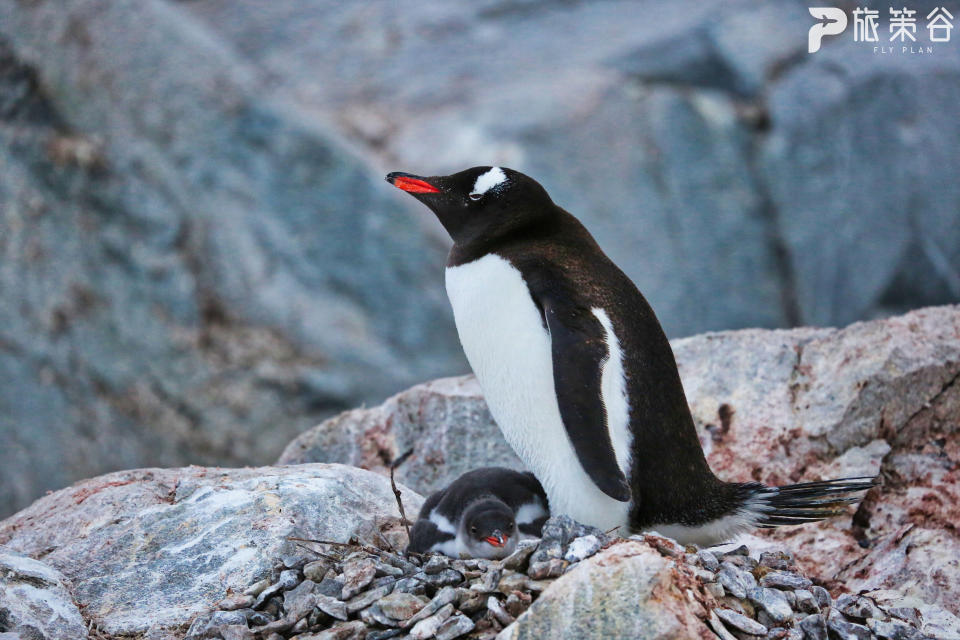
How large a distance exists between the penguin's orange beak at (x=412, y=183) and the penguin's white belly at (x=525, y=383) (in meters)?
0.27

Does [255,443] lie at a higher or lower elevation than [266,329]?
lower

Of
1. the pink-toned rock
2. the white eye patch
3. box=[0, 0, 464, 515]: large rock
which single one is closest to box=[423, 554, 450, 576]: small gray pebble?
the white eye patch

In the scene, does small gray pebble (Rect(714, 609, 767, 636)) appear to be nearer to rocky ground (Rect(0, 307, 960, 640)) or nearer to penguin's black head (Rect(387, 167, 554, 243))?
rocky ground (Rect(0, 307, 960, 640))

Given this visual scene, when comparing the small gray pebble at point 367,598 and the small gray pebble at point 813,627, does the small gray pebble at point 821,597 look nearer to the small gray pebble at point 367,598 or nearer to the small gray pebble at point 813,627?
the small gray pebble at point 813,627

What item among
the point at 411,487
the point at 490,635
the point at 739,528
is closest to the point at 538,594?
the point at 490,635

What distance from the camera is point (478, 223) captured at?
2742 mm

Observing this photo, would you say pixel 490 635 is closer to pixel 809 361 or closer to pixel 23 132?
pixel 809 361

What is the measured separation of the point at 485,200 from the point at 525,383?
54 centimetres

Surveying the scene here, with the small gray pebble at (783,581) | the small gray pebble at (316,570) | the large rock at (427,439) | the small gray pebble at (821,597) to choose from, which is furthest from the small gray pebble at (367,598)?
the large rock at (427,439)

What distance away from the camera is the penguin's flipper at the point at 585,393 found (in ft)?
7.56

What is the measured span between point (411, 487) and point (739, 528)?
1323mm

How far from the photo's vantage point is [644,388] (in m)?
2.49

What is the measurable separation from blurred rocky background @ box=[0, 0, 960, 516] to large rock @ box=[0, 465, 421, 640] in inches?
166

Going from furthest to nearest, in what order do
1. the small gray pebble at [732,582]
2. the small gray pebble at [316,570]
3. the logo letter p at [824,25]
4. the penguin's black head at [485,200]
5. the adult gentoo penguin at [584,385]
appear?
the logo letter p at [824,25] < the penguin's black head at [485,200] < the adult gentoo penguin at [584,385] < the small gray pebble at [316,570] < the small gray pebble at [732,582]
